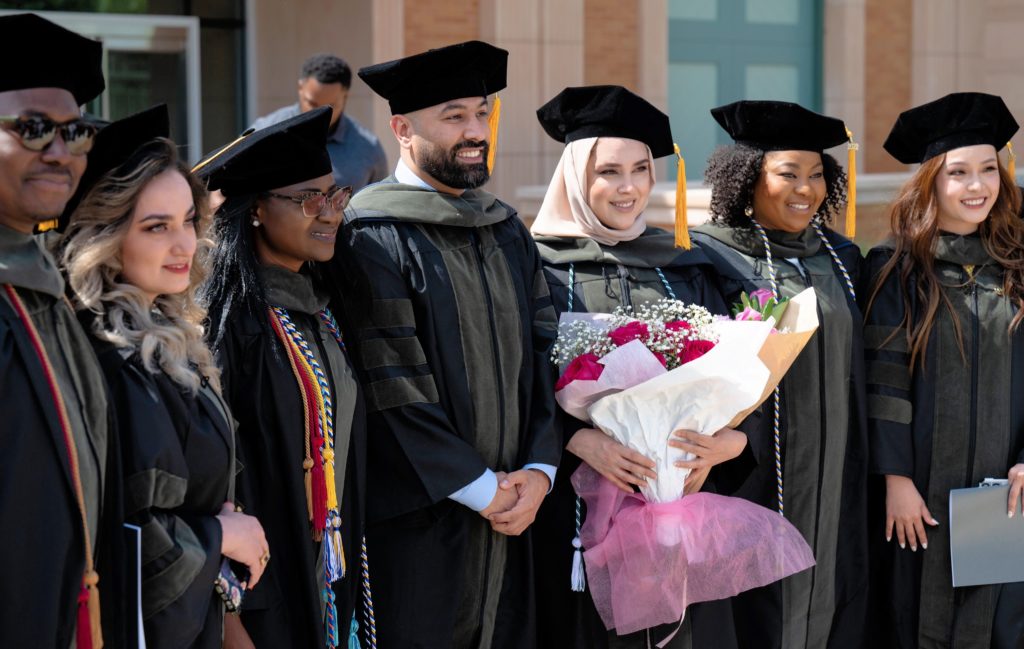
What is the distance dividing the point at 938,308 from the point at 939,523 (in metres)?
0.75

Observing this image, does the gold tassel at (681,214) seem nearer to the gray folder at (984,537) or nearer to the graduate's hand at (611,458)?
the graduate's hand at (611,458)

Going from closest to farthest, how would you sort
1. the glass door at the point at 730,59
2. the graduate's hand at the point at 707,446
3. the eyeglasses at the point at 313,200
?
1. the eyeglasses at the point at 313,200
2. the graduate's hand at the point at 707,446
3. the glass door at the point at 730,59

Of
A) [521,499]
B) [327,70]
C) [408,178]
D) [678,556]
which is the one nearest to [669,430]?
[678,556]

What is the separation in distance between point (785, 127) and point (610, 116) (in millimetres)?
670

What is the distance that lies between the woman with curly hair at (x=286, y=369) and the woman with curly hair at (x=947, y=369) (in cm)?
204

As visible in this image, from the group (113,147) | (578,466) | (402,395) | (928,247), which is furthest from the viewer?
(928,247)

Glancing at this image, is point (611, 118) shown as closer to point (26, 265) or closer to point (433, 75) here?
point (433, 75)

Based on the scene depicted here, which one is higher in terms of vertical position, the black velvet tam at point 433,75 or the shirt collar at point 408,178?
the black velvet tam at point 433,75

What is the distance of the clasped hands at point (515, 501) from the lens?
3.78m

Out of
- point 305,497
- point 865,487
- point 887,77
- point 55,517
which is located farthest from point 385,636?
point 887,77

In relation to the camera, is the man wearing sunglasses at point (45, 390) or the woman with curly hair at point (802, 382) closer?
the man wearing sunglasses at point (45, 390)

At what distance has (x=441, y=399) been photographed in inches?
151

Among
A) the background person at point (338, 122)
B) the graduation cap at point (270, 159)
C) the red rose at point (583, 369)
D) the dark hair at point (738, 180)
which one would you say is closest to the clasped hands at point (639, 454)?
the red rose at point (583, 369)

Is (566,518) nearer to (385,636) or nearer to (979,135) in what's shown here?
(385,636)
